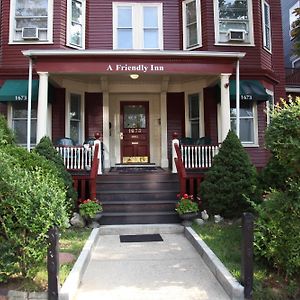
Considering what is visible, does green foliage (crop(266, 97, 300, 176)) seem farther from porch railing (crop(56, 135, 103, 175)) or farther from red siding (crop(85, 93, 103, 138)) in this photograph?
red siding (crop(85, 93, 103, 138))

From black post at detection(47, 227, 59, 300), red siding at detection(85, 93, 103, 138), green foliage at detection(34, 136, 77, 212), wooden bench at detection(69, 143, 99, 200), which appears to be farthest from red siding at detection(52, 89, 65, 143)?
black post at detection(47, 227, 59, 300)

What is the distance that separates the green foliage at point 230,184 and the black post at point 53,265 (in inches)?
176

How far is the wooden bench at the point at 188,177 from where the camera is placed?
8953 millimetres

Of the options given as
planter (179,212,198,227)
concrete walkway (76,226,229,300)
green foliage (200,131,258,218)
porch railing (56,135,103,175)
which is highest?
porch railing (56,135,103,175)

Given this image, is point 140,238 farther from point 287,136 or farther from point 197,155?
point 287,136

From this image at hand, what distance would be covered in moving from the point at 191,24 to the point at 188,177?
602 cm

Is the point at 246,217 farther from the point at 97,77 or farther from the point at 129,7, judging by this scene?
the point at 129,7

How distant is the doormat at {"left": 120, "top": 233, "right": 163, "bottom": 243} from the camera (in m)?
7.55

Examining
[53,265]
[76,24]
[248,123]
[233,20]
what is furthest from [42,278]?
[233,20]

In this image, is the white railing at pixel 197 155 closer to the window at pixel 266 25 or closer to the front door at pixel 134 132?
the front door at pixel 134 132

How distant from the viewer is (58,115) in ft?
39.0

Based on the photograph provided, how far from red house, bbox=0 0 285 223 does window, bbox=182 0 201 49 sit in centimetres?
3

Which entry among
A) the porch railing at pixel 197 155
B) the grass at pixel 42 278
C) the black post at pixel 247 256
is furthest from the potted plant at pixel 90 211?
the black post at pixel 247 256

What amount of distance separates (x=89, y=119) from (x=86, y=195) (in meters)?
3.62
